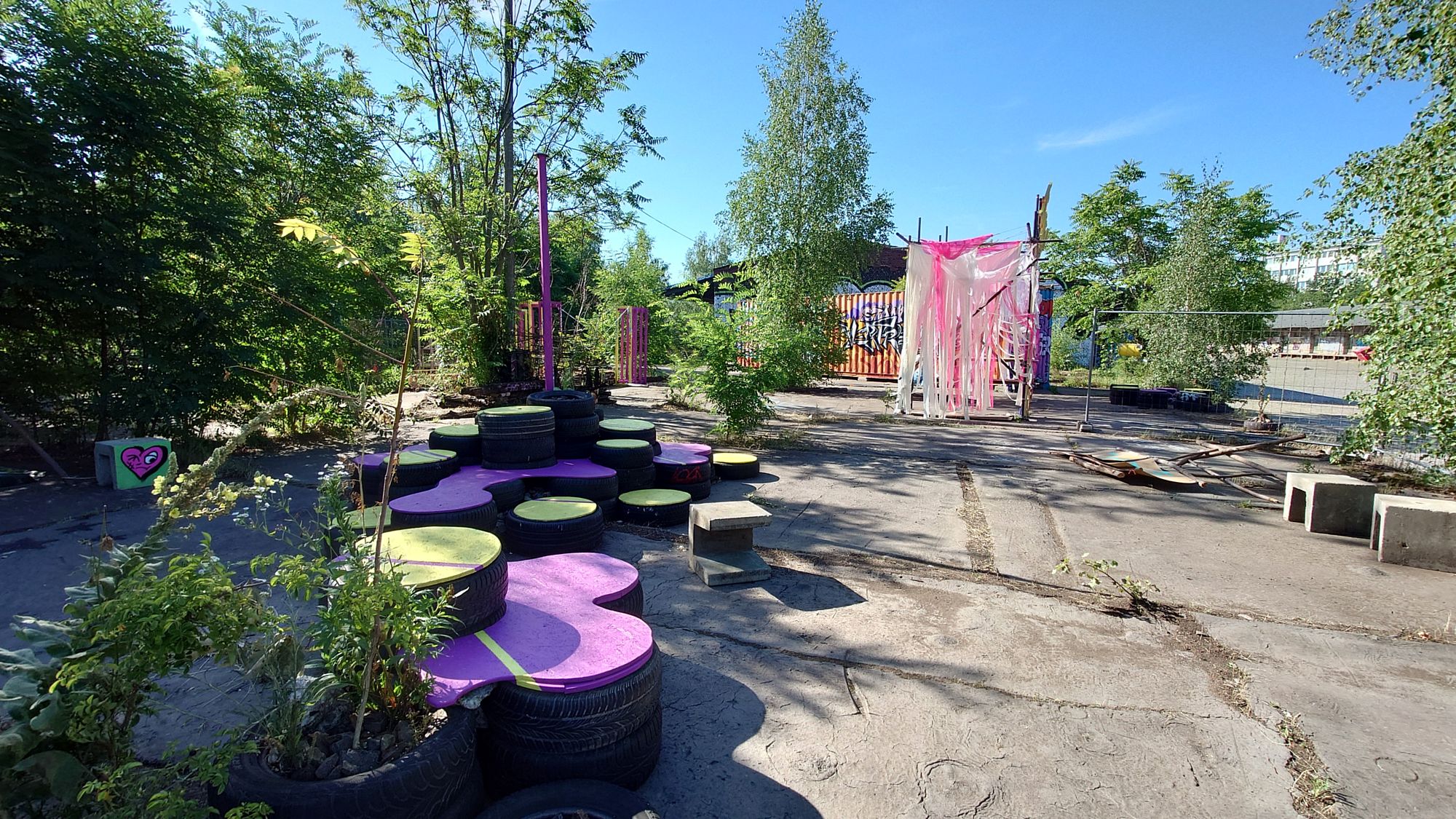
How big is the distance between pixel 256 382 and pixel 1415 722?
10.7 metres

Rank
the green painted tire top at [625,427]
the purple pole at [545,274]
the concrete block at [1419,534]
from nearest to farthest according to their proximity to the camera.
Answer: the concrete block at [1419,534]
the green painted tire top at [625,427]
the purple pole at [545,274]

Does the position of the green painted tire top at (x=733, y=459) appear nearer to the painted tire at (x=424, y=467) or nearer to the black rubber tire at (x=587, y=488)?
the black rubber tire at (x=587, y=488)

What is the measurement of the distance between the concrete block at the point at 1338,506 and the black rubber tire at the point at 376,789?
7267 millimetres

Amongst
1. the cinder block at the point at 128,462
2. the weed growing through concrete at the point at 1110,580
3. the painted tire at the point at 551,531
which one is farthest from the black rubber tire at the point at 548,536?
the cinder block at the point at 128,462

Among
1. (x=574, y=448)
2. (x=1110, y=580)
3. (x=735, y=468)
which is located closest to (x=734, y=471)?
(x=735, y=468)

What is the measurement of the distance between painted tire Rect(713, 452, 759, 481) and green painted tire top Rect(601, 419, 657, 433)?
1.02 metres

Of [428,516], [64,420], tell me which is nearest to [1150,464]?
[428,516]

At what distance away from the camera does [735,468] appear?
7.64m

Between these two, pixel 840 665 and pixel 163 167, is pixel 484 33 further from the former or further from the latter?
pixel 840 665

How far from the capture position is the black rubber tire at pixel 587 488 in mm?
5688

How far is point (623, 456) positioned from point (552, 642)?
11.8 ft

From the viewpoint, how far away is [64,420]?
7715 millimetres

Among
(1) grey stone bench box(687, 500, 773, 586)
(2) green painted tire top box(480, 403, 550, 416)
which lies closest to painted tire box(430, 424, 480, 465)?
(2) green painted tire top box(480, 403, 550, 416)

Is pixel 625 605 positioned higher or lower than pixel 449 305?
lower
